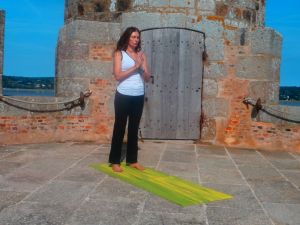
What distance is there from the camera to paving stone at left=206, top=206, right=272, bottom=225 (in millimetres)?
2980

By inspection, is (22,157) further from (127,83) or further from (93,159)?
(127,83)

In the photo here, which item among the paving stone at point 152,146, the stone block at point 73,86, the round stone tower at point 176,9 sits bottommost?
the paving stone at point 152,146

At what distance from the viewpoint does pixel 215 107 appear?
6.93m

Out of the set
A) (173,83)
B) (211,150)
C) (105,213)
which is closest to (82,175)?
(105,213)

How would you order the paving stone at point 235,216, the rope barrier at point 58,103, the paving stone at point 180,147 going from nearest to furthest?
the paving stone at point 235,216, the rope barrier at point 58,103, the paving stone at point 180,147

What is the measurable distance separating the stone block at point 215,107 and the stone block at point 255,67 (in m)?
0.57

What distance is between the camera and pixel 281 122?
6.63 m

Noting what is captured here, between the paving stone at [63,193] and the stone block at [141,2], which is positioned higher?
the stone block at [141,2]

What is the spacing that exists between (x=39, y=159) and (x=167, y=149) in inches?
81.9

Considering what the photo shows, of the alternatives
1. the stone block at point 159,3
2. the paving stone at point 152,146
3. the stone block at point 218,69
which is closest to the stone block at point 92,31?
the stone block at point 159,3

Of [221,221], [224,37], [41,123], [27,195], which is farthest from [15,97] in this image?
[221,221]

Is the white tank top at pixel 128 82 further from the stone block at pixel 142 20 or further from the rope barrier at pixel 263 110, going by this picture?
the rope barrier at pixel 263 110

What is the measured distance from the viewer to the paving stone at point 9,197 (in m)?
3.21

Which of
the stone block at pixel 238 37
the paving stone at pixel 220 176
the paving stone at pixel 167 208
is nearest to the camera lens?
the paving stone at pixel 167 208
